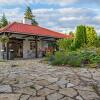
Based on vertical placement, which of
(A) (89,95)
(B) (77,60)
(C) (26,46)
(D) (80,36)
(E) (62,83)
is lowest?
(A) (89,95)

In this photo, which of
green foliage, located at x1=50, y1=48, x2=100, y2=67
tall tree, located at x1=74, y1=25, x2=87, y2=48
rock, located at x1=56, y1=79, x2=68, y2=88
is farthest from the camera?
tall tree, located at x1=74, y1=25, x2=87, y2=48

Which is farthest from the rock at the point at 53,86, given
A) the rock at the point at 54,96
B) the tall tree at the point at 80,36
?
the tall tree at the point at 80,36

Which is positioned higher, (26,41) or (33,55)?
(26,41)

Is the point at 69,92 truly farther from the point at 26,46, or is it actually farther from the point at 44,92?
the point at 26,46

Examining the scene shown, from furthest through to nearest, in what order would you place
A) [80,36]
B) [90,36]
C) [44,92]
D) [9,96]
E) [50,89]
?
[90,36] < [80,36] < [50,89] < [44,92] < [9,96]

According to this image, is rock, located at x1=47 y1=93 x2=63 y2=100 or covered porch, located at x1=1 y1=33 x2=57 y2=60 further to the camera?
covered porch, located at x1=1 y1=33 x2=57 y2=60

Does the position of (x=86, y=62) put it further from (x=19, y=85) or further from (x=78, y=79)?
(x=19, y=85)

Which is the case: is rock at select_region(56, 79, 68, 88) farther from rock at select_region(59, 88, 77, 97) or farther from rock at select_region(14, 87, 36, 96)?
rock at select_region(14, 87, 36, 96)

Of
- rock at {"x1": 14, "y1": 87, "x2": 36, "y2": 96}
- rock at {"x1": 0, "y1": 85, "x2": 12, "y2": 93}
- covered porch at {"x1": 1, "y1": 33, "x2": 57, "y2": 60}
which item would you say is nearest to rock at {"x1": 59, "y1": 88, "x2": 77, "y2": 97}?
rock at {"x1": 14, "y1": 87, "x2": 36, "y2": 96}

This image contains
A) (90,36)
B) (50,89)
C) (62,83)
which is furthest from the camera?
(90,36)

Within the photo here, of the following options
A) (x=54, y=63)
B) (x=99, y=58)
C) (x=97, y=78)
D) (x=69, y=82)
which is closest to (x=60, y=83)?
(x=69, y=82)

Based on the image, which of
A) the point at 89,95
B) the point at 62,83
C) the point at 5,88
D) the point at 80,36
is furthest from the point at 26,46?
the point at 89,95

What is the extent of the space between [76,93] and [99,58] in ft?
21.8

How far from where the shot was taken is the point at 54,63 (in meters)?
11.6
